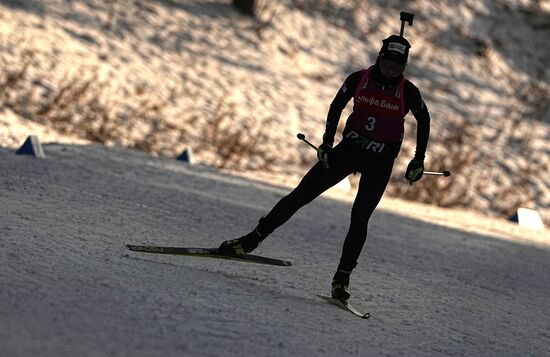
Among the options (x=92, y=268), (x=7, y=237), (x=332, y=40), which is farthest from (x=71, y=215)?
(x=332, y=40)

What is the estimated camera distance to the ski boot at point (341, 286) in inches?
256

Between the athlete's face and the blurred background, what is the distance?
19.9 ft

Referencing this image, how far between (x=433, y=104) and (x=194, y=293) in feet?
47.9

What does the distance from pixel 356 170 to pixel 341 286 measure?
0.77 m

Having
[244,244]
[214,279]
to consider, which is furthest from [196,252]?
[214,279]

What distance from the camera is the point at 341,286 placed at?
21.5 feet

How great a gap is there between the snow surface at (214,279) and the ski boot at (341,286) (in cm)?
16

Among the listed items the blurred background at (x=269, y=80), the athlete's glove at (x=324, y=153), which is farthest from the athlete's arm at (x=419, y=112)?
the blurred background at (x=269, y=80)

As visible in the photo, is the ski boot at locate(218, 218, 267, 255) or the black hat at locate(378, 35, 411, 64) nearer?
the black hat at locate(378, 35, 411, 64)

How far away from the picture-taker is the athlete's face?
6.50 metres

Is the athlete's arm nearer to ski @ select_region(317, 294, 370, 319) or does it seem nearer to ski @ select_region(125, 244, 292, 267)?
ski @ select_region(317, 294, 370, 319)

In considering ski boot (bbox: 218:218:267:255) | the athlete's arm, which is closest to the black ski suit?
the athlete's arm

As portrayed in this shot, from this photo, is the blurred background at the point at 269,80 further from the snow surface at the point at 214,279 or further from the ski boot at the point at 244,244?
the ski boot at the point at 244,244

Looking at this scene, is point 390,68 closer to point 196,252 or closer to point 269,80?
point 196,252
